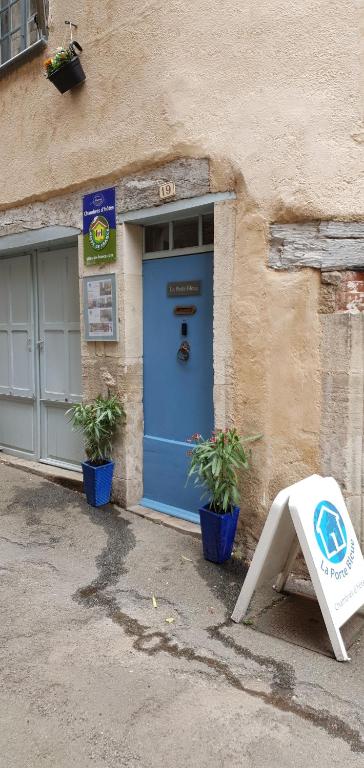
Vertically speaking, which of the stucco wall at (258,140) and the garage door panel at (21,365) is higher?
the stucco wall at (258,140)

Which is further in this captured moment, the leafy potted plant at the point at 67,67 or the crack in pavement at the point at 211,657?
the leafy potted plant at the point at 67,67

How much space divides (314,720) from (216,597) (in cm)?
114

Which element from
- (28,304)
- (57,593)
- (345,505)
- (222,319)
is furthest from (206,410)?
(28,304)

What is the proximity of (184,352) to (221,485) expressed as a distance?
1235 mm

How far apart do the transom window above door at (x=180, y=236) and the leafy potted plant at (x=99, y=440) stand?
4.33 feet

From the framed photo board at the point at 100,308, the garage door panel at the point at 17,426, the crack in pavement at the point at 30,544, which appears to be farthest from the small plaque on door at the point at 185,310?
the garage door panel at the point at 17,426

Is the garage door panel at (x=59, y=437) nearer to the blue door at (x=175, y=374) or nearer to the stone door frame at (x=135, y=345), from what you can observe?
the stone door frame at (x=135, y=345)

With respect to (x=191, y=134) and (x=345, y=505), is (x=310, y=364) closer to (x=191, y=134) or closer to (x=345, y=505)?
(x=345, y=505)

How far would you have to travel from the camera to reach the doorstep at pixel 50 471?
5.41 meters

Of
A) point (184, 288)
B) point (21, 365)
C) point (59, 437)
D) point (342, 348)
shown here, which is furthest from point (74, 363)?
point (342, 348)

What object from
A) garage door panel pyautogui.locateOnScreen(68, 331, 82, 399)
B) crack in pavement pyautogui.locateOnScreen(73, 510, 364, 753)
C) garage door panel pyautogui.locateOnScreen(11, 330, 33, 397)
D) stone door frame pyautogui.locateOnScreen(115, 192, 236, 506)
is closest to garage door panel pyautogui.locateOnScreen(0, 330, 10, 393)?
garage door panel pyautogui.locateOnScreen(11, 330, 33, 397)

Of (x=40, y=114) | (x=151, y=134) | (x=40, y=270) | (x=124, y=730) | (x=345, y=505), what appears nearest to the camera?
(x=124, y=730)

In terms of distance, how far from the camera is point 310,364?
3602 millimetres

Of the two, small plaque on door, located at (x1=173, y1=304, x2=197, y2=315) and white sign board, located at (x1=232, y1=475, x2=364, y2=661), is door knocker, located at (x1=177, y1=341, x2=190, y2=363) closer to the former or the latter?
small plaque on door, located at (x1=173, y1=304, x2=197, y2=315)
